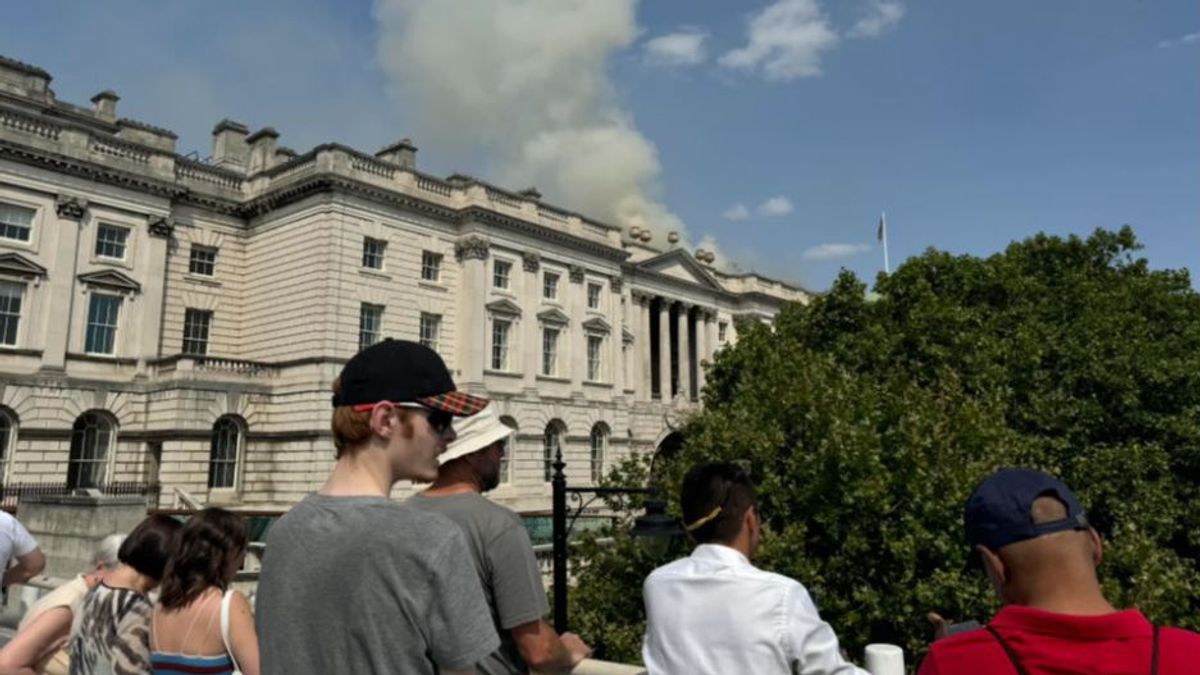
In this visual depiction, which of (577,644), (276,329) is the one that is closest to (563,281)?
(276,329)

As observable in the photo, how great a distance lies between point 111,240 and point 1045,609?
115 ft

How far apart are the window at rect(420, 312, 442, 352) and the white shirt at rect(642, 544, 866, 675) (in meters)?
33.7

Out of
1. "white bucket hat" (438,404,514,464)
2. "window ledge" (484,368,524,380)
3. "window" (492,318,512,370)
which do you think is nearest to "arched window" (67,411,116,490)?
"window ledge" (484,368,524,380)

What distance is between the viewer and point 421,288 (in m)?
35.7

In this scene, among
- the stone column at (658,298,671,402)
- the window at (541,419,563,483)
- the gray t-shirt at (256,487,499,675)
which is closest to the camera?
the gray t-shirt at (256,487,499,675)

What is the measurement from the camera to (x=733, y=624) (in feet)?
9.66

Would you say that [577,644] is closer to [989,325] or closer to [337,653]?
[337,653]

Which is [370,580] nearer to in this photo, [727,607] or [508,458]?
[727,607]

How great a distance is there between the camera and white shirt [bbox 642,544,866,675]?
285cm

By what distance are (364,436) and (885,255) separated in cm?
4481

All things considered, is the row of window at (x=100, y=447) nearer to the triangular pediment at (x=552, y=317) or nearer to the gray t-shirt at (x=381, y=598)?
the triangular pediment at (x=552, y=317)

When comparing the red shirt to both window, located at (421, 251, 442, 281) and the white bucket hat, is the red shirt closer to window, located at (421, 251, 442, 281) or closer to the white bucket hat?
the white bucket hat

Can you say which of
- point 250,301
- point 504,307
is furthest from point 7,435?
point 504,307

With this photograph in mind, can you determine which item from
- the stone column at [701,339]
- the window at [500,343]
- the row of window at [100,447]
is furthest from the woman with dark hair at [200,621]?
the stone column at [701,339]
